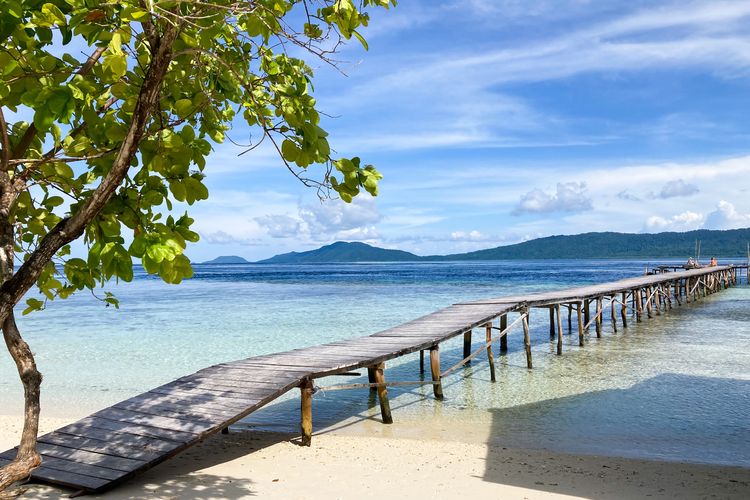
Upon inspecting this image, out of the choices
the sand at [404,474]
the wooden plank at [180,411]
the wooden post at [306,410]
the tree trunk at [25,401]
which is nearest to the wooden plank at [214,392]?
the wooden plank at [180,411]

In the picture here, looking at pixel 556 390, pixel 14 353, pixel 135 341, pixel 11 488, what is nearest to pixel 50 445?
pixel 11 488

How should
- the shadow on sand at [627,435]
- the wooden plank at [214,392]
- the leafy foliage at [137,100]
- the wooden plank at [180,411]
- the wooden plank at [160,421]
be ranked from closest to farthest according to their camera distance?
1. the leafy foliage at [137,100]
2. the wooden plank at [160,421]
3. the wooden plank at [180,411]
4. the shadow on sand at [627,435]
5. the wooden plank at [214,392]

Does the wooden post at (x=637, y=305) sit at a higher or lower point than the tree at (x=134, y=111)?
lower

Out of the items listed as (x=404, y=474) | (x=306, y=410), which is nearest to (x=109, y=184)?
(x=404, y=474)

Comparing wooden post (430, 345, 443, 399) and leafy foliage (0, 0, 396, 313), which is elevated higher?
leafy foliage (0, 0, 396, 313)

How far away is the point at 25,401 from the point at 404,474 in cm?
384

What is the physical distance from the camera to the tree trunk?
4.42 m

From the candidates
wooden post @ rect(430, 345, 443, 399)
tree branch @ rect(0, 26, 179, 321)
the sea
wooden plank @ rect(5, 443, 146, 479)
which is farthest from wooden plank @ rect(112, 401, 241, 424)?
wooden post @ rect(430, 345, 443, 399)

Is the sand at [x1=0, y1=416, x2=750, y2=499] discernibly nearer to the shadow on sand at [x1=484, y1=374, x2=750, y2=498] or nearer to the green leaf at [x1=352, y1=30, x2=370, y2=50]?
the shadow on sand at [x1=484, y1=374, x2=750, y2=498]

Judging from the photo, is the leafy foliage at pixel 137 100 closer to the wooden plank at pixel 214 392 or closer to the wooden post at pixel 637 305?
the wooden plank at pixel 214 392

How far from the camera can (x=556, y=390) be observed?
37.9 feet

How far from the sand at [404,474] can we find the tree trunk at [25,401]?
934 mm

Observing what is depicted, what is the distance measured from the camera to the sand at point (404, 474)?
598cm

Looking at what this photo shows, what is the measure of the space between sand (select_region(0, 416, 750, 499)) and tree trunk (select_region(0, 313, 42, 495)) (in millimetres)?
934
